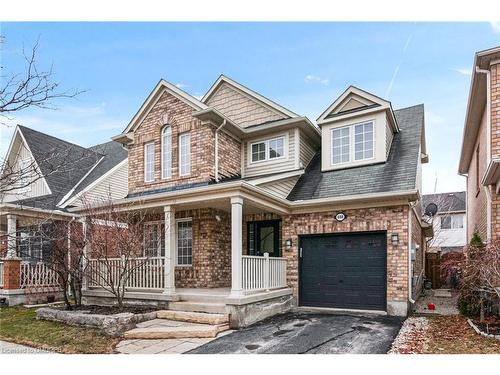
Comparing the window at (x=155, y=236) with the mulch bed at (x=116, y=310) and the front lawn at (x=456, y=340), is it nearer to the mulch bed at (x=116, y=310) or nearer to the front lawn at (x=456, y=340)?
the mulch bed at (x=116, y=310)

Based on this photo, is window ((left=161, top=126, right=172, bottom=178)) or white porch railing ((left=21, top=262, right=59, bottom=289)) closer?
white porch railing ((left=21, top=262, right=59, bottom=289))

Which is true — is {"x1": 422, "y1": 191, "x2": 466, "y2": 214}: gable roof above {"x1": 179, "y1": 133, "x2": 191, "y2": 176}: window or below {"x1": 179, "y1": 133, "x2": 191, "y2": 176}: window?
below

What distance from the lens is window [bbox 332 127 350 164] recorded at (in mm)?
12117

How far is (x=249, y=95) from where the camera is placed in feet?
45.7

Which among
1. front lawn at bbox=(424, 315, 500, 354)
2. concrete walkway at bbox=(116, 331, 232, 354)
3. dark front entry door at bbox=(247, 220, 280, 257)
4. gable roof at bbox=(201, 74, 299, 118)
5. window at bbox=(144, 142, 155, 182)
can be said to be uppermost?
gable roof at bbox=(201, 74, 299, 118)

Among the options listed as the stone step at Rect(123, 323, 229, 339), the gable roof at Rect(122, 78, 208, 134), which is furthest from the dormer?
the stone step at Rect(123, 323, 229, 339)

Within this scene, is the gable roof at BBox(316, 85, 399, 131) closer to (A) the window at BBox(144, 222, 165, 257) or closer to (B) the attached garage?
(B) the attached garage

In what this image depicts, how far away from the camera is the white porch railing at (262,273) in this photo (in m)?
9.27

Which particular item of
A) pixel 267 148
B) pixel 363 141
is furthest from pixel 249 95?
pixel 363 141

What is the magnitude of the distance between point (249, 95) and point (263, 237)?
5169 millimetres

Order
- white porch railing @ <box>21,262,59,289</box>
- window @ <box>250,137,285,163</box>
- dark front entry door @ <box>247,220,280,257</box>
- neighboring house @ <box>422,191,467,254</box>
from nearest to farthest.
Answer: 1. dark front entry door @ <box>247,220,280,257</box>
2. white porch railing @ <box>21,262,59,289</box>
3. window @ <box>250,137,285,163</box>
4. neighboring house @ <box>422,191,467,254</box>

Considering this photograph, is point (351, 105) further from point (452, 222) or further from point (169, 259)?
point (452, 222)

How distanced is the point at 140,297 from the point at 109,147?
11.4 meters

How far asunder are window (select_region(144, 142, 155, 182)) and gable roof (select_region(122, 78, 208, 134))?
3.20 ft
